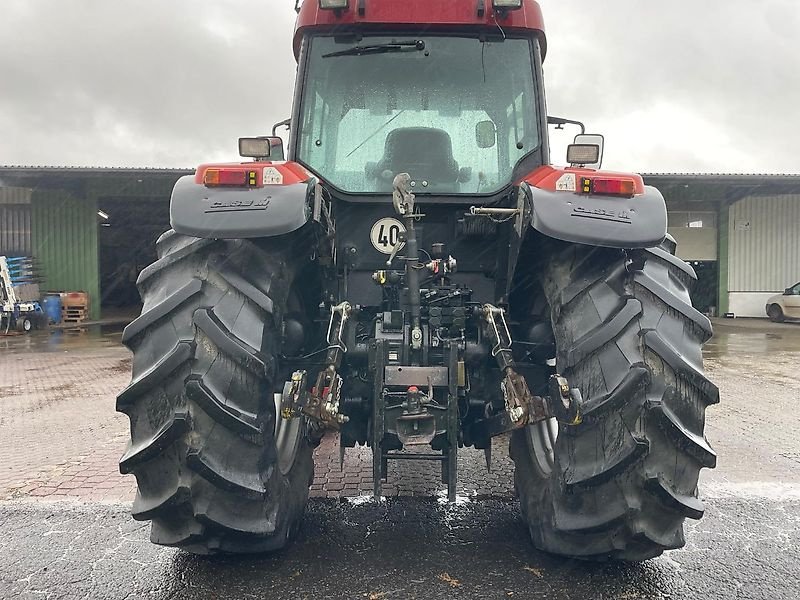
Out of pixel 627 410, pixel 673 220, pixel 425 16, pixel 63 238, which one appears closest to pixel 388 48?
pixel 425 16

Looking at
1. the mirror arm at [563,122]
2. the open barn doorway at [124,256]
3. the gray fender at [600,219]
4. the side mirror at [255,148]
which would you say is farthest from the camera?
the open barn doorway at [124,256]

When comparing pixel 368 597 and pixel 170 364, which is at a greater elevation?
pixel 170 364

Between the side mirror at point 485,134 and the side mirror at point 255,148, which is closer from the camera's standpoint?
the side mirror at point 255,148

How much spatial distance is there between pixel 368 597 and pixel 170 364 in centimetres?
120

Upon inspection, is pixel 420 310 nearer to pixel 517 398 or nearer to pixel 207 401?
pixel 517 398

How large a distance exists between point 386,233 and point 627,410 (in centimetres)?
142

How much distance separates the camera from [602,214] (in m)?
2.42

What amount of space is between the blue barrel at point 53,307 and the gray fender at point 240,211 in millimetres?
19710

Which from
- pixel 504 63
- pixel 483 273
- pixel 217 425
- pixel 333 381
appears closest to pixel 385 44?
pixel 504 63

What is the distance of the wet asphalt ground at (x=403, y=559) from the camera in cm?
258

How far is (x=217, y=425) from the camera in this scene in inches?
89.5

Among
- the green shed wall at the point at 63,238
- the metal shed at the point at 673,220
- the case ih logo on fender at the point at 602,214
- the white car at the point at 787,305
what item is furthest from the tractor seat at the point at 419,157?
the white car at the point at 787,305

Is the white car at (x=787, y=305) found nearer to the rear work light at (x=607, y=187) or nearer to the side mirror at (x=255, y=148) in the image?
the rear work light at (x=607, y=187)

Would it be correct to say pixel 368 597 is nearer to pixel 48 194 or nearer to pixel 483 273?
pixel 483 273
